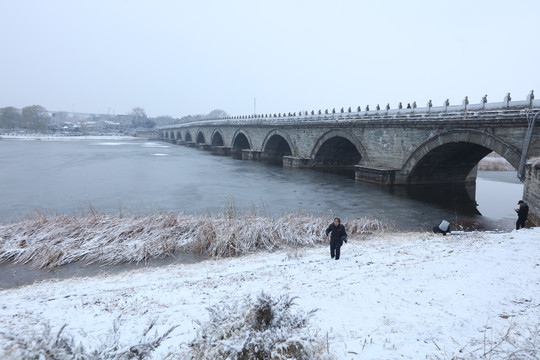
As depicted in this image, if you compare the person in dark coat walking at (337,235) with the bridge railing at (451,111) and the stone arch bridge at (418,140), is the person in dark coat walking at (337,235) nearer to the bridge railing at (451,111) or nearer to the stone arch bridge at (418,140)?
the stone arch bridge at (418,140)

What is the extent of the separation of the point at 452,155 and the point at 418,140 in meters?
3.83

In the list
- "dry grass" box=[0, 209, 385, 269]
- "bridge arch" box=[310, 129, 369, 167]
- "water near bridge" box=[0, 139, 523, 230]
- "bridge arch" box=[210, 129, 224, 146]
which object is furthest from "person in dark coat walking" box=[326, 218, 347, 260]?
"bridge arch" box=[210, 129, 224, 146]

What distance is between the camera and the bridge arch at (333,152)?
3587 cm

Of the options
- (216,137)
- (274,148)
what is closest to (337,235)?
(274,148)

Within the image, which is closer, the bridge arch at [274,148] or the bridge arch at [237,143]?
the bridge arch at [274,148]

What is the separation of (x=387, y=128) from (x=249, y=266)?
21130 mm

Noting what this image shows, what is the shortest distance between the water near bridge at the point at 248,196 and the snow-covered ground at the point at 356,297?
23.7ft

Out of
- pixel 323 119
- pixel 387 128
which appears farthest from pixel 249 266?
pixel 323 119

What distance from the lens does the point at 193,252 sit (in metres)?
11.8

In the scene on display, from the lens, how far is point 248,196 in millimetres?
23422

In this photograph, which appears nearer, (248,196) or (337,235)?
(337,235)

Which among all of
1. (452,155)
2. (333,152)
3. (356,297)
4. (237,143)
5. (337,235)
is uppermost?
(237,143)

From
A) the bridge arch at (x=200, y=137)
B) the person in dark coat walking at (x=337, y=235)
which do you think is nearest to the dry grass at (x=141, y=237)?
the person in dark coat walking at (x=337, y=235)

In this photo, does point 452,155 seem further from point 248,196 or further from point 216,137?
point 216,137
